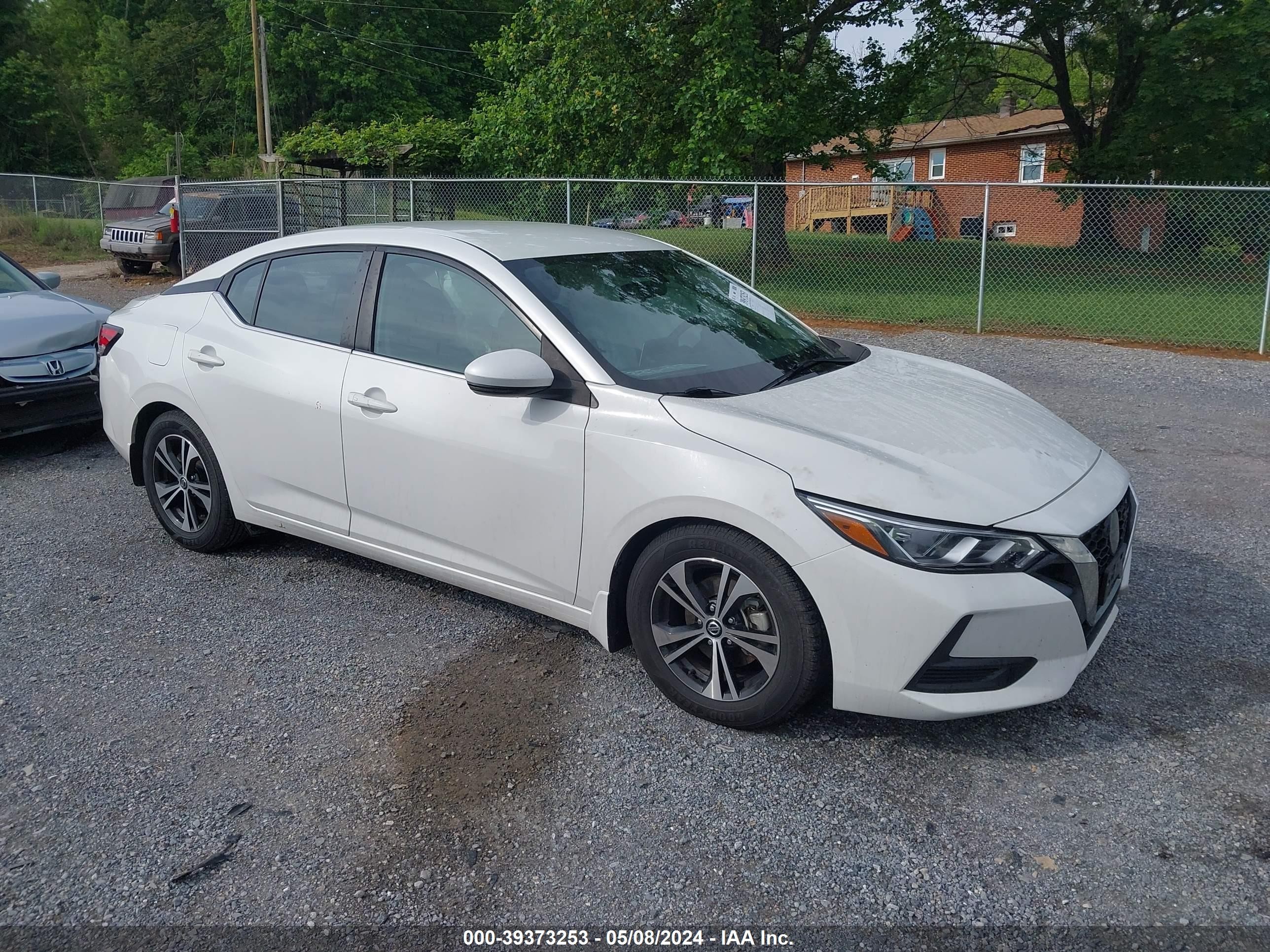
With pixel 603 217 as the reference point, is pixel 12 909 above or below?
below

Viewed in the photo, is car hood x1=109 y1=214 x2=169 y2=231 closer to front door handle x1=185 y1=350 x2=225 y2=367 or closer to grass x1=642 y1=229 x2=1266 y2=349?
grass x1=642 y1=229 x2=1266 y2=349

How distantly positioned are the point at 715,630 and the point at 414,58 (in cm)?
5033

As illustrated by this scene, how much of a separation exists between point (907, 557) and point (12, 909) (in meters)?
2.61

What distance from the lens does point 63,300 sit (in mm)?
7965

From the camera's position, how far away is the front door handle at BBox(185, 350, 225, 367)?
4980 millimetres

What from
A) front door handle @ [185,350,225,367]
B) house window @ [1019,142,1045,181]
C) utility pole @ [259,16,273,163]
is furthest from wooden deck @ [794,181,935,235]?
utility pole @ [259,16,273,163]

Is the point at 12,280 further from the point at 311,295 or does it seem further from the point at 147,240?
the point at 147,240

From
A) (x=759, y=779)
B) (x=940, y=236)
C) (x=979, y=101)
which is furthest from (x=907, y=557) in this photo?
(x=979, y=101)

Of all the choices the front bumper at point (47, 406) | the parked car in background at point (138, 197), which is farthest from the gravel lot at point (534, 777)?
the parked car in background at point (138, 197)

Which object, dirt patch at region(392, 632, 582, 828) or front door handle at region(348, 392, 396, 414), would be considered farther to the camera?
front door handle at region(348, 392, 396, 414)

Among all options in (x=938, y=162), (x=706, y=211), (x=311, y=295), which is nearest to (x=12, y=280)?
(x=311, y=295)

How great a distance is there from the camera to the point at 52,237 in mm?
24859

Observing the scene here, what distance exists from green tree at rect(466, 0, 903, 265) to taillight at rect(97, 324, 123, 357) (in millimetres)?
12209

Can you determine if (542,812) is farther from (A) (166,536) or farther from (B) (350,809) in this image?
(A) (166,536)
